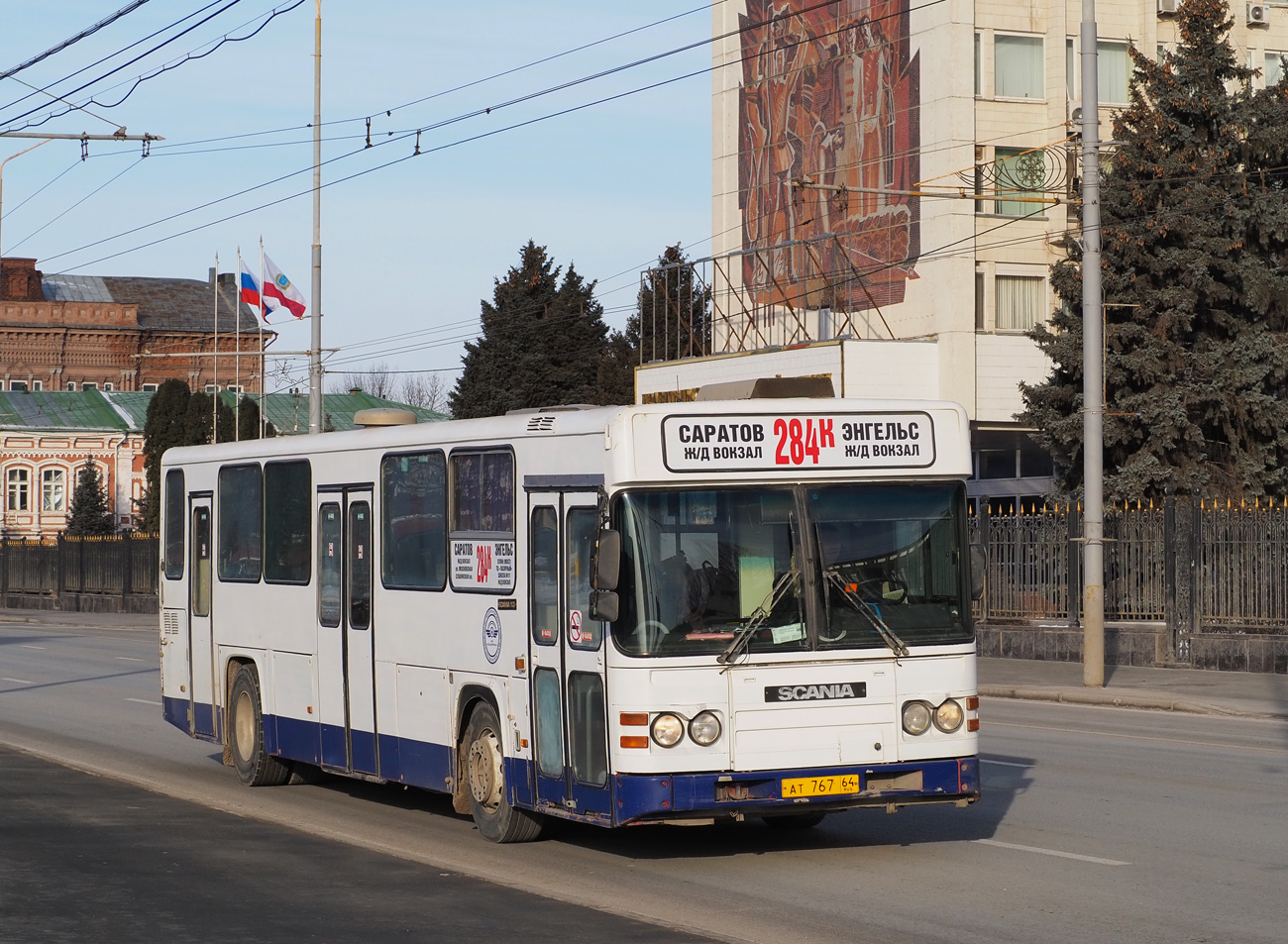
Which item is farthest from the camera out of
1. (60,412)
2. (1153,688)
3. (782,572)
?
(60,412)

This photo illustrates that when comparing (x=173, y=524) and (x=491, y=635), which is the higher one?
(x=173, y=524)

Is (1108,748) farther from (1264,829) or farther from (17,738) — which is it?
(17,738)

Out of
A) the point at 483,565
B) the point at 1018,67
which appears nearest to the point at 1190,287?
the point at 1018,67

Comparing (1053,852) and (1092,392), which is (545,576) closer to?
Result: (1053,852)

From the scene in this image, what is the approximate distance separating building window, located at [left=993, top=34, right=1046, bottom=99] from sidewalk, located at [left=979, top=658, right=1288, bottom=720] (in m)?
24.3

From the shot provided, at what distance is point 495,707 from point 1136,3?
1672 inches

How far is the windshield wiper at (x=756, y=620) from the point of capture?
32.5 ft

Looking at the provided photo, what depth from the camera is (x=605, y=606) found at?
9.80 m

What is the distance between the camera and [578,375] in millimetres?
70938

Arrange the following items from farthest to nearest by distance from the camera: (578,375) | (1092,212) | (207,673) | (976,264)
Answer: (578,375), (976,264), (1092,212), (207,673)

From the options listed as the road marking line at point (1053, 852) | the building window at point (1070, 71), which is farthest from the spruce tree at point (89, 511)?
the road marking line at point (1053, 852)

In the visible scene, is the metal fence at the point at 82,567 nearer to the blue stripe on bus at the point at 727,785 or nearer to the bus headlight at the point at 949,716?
the blue stripe on bus at the point at 727,785

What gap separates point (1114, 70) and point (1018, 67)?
10.5ft

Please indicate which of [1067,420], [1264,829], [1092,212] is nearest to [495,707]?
[1264,829]
